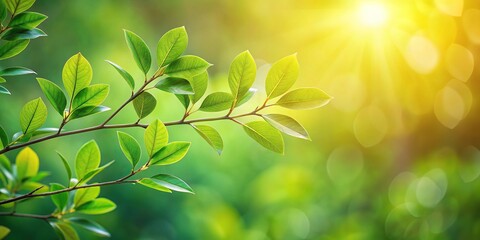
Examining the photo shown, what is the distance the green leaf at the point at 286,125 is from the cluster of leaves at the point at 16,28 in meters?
0.18

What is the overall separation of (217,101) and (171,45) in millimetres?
63

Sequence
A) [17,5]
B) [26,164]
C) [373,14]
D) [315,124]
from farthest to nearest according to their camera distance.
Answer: [315,124]
[373,14]
[26,164]
[17,5]

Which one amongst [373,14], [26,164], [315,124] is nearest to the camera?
[26,164]

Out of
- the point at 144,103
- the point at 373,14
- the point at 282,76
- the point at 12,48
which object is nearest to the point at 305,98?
the point at 282,76

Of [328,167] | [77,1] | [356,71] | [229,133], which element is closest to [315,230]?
[229,133]

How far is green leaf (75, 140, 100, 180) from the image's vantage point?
44 centimetres

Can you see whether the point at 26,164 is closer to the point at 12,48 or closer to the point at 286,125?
the point at 12,48

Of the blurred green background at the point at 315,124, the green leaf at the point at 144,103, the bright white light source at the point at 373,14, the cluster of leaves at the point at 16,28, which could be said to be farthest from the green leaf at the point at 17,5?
the bright white light source at the point at 373,14

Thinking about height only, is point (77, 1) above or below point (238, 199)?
above

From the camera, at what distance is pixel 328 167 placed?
6.09 ft

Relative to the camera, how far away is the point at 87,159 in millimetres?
442

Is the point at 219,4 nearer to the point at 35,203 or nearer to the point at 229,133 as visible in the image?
the point at 229,133

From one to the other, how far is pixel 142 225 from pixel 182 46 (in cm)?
109

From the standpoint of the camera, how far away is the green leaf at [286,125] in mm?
386
